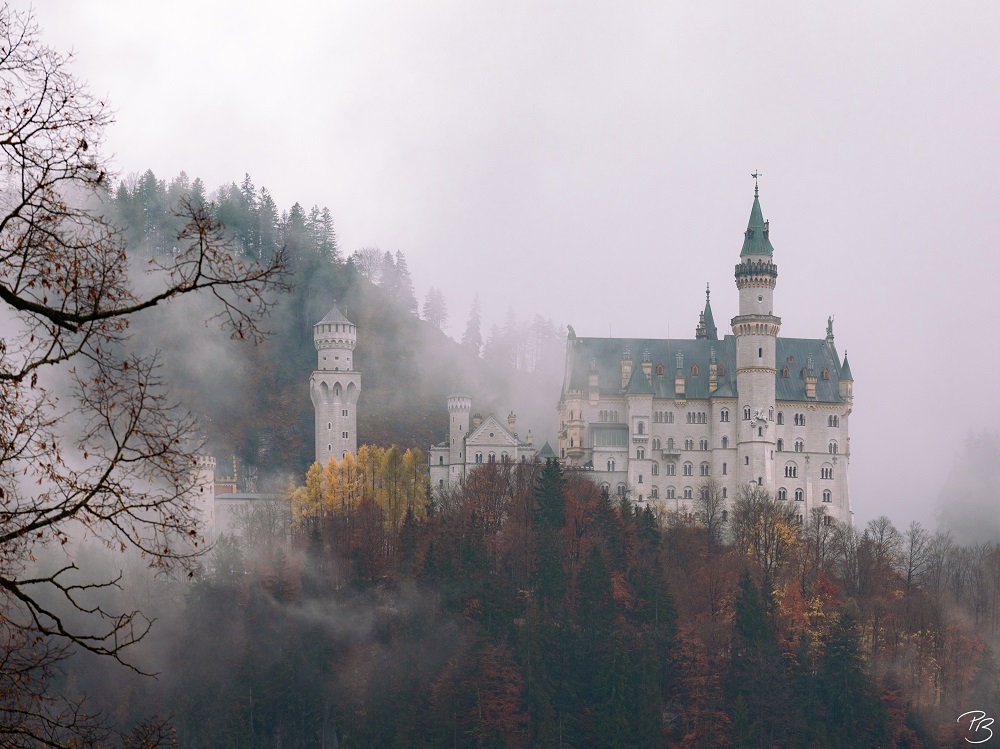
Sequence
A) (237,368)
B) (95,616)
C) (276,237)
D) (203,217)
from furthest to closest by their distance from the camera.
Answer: (276,237) → (237,368) → (95,616) → (203,217)

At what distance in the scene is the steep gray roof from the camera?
340 ft

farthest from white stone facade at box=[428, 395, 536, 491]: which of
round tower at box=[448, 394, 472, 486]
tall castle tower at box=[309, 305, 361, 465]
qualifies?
tall castle tower at box=[309, 305, 361, 465]

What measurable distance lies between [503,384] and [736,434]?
32493 mm

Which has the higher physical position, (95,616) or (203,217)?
(203,217)

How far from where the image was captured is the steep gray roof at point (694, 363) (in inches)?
4082

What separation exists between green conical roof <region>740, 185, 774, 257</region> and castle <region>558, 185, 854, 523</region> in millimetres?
108

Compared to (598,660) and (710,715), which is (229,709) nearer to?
(598,660)

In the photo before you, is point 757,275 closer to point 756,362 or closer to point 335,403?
point 756,362

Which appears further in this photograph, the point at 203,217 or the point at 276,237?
the point at 276,237

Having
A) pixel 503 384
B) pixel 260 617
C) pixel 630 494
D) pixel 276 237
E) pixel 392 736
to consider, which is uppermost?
pixel 276 237

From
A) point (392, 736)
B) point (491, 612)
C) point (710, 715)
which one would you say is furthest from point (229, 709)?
point (710, 715)

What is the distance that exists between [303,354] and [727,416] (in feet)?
136

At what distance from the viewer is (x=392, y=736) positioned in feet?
262

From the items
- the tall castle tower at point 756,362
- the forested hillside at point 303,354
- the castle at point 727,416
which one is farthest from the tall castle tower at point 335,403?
the tall castle tower at point 756,362
